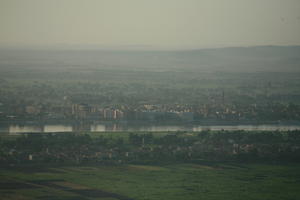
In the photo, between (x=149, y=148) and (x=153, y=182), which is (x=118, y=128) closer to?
(x=149, y=148)

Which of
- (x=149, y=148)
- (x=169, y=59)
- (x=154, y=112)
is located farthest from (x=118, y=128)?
(x=169, y=59)

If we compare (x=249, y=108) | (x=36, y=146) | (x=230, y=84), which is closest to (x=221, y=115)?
(x=249, y=108)

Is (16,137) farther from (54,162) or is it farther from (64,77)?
(64,77)

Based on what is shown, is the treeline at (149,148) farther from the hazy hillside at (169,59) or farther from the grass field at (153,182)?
the hazy hillside at (169,59)

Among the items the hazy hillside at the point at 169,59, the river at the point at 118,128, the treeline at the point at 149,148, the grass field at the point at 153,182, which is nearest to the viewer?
the grass field at the point at 153,182

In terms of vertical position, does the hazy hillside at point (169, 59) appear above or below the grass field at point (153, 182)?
above

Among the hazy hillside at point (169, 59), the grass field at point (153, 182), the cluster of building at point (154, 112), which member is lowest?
the grass field at point (153, 182)

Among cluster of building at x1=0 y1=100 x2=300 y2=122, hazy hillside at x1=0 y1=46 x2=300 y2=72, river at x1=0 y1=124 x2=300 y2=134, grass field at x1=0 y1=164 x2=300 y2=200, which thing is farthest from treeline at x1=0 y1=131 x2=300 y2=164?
hazy hillside at x1=0 y1=46 x2=300 y2=72

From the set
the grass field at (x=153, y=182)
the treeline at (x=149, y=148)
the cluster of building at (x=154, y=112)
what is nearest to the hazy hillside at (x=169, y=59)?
the cluster of building at (x=154, y=112)
